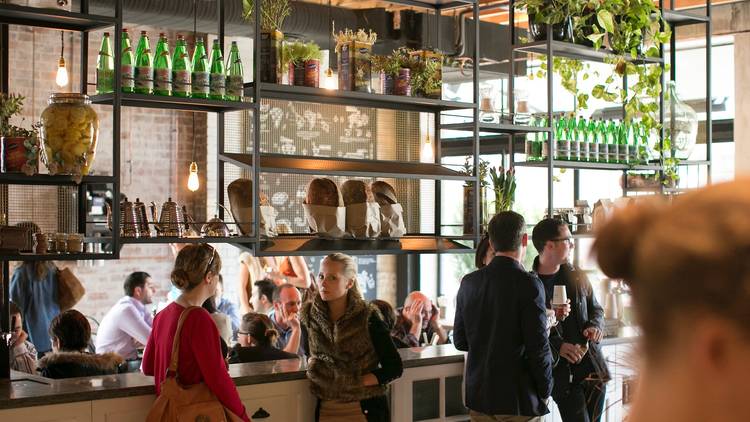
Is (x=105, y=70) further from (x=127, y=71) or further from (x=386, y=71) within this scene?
(x=386, y=71)

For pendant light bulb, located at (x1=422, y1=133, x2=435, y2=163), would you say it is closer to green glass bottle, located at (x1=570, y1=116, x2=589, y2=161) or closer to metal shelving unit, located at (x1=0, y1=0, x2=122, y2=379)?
green glass bottle, located at (x1=570, y1=116, x2=589, y2=161)

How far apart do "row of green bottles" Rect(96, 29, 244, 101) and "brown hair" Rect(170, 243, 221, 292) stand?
71 cm

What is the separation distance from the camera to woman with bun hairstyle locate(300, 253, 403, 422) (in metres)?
4.45

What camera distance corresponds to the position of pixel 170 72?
4.35 metres

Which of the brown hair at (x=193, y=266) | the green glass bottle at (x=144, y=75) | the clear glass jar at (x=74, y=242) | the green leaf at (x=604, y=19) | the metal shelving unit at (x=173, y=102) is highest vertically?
the green leaf at (x=604, y=19)

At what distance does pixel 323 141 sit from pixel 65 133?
5.61ft

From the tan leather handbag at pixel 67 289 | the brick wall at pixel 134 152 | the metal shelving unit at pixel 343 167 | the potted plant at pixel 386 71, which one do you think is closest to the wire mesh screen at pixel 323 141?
the metal shelving unit at pixel 343 167

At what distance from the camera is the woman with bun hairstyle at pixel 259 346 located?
17.1 feet

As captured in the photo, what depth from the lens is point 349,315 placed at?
449 centimetres

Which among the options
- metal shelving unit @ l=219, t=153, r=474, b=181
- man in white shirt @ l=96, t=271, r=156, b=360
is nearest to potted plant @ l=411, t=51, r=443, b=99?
metal shelving unit @ l=219, t=153, r=474, b=181

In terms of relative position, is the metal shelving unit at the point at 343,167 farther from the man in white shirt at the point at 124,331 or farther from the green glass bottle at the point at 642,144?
the man in white shirt at the point at 124,331

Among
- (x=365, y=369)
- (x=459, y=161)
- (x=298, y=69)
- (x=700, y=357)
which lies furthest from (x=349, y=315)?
(x=459, y=161)

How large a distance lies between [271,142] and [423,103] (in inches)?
33.1

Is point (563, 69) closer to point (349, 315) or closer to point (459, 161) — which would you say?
point (349, 315)
